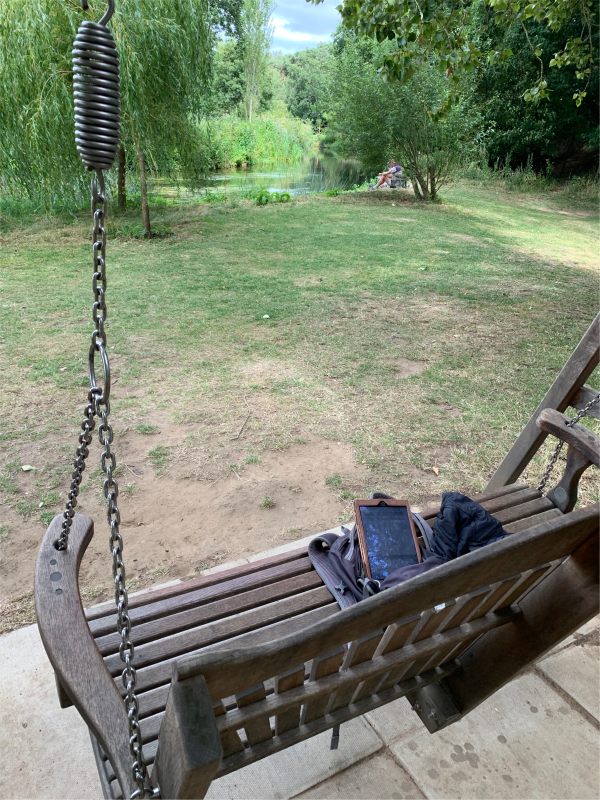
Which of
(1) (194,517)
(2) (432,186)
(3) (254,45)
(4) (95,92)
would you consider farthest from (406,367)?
(3) (254,45)

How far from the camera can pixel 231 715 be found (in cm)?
115

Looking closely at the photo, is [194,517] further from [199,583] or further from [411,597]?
[411,597]

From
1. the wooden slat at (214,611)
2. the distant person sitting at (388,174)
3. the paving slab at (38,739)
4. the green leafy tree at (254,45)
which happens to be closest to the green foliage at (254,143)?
the green leafy tree at (254,45)

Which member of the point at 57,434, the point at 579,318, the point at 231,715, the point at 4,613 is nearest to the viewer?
the point at 231,715

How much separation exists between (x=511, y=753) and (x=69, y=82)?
8.52 metres

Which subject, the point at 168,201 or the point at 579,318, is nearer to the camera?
the point at 579,318

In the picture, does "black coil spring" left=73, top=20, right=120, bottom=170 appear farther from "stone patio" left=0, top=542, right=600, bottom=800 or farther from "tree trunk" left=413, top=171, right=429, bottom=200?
"tree trunk" left=413, top=171, right=429, bottom=200

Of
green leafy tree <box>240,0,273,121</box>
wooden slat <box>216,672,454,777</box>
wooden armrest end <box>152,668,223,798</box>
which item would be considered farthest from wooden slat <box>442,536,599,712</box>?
green leafy tree <box>240,0,273,121</box>

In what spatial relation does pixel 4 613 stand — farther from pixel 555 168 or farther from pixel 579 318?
pixel 555 168

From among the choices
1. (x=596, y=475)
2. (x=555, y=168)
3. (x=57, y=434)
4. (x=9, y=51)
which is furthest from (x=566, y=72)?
(x=57, y=434)

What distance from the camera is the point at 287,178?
20.1m

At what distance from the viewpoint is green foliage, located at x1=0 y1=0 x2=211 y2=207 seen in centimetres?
720

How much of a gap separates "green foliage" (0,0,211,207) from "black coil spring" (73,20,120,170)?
710 centimetres

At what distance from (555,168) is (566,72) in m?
2.93
